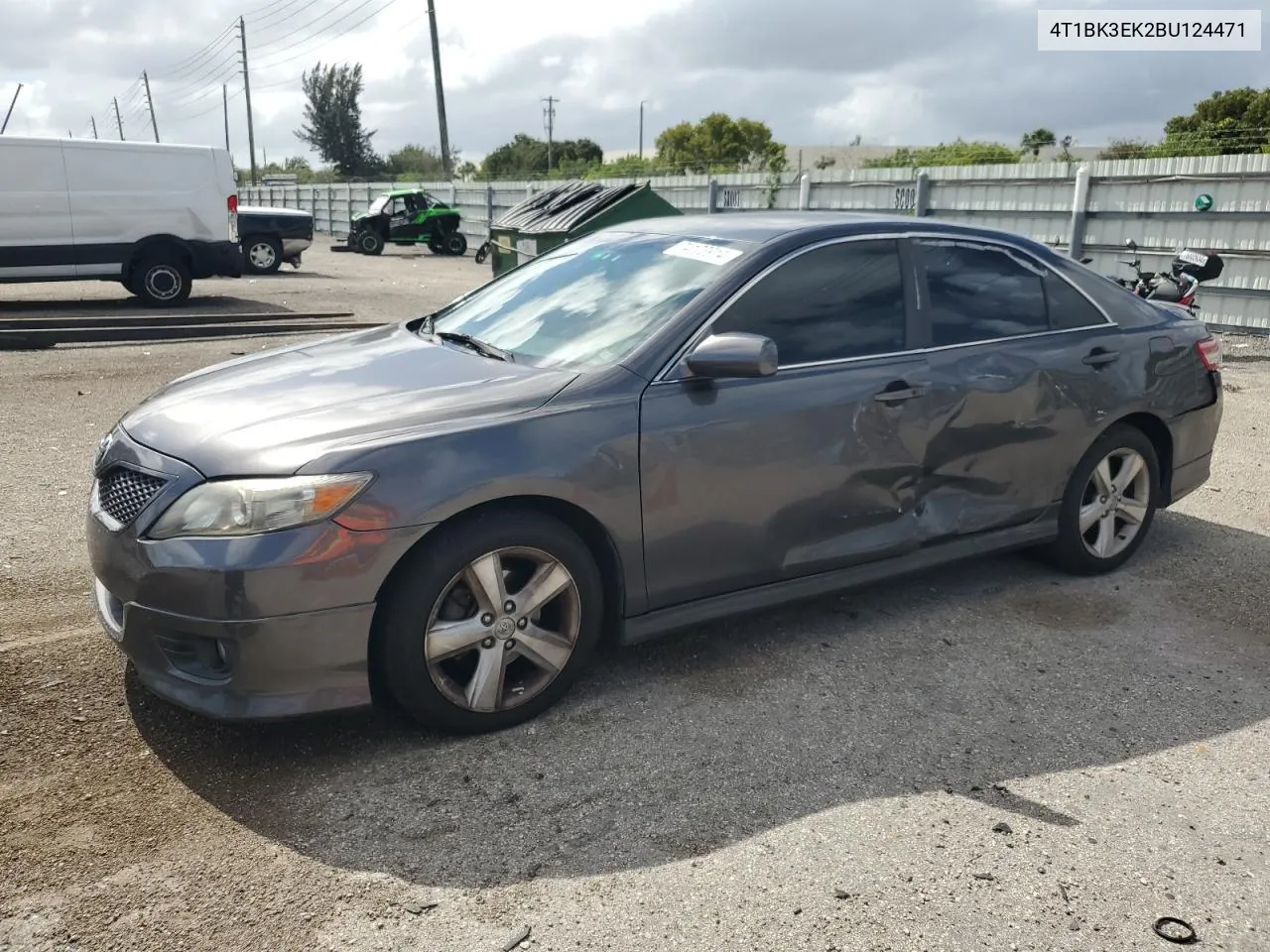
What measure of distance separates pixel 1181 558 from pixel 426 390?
3.85 meters

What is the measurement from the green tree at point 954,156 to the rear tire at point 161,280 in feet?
67.9

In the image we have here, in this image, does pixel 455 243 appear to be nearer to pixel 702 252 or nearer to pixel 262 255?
pixel 262 255

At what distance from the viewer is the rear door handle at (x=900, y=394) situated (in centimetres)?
415

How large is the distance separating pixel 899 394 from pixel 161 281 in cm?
1294

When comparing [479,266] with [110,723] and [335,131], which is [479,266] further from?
[335,131]

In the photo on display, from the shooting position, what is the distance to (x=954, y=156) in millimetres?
33812

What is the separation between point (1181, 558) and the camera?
539cm

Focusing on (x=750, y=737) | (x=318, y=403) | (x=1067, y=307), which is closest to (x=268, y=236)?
(x=1067, y=307)

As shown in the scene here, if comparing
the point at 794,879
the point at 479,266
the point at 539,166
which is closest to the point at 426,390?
the point at 794,879

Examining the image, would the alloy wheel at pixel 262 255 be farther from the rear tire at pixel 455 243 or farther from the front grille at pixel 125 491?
the front grille at pixel 125 491

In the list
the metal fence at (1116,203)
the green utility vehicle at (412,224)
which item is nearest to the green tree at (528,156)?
the green utility vehicle at (412,224)

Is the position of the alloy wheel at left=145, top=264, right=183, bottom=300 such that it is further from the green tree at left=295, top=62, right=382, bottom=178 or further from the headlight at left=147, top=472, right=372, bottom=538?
the green tree at left=295, top=62, right=382, bottom=178

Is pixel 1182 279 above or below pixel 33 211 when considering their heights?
below

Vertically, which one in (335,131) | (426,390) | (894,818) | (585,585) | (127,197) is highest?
(335,131)
